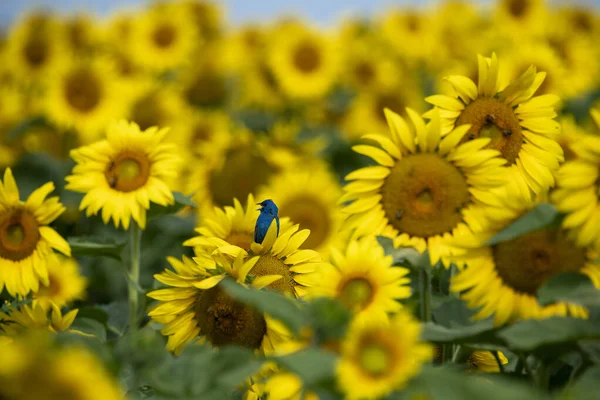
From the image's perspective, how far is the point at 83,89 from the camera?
5730 mm

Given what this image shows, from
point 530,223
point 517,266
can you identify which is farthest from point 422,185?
point 530,223

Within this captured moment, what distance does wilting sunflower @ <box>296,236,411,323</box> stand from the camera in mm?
2051

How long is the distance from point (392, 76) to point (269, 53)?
1.12 m

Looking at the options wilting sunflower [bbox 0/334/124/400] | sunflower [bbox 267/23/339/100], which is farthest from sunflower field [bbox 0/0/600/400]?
sunflower [bbox 267/23/339/100]

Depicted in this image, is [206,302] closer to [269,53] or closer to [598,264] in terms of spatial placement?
[598,264]

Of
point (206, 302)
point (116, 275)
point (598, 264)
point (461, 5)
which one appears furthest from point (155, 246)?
point (461, 5)

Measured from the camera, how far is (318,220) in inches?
184

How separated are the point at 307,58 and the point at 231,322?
5.24 m

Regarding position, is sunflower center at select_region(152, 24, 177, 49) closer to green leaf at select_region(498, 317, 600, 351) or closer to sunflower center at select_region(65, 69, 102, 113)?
sunflower center at select_region(65, 69, 102, 113)

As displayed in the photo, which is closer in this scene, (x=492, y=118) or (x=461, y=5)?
(x=492, y=118)

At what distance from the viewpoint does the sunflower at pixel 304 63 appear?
7.10 meters

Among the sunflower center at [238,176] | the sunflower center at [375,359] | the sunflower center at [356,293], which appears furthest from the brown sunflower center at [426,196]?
the sunflower center at [238,176]

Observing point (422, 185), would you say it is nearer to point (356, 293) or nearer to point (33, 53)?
point (356, 293)

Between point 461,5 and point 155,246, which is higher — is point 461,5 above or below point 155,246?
above
